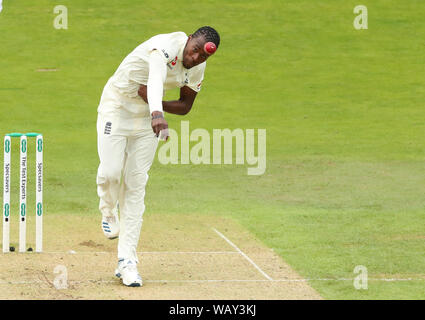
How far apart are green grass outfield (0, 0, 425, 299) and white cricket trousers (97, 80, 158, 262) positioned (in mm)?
1627

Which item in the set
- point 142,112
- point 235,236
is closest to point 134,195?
point 142,112

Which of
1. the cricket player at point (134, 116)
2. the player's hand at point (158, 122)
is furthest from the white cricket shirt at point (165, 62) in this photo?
the player's hand at point (158, 122)

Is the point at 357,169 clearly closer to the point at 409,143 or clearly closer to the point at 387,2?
the point at 409,143

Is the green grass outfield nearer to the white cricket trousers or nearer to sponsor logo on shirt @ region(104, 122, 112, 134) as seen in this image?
the white cricket trousers

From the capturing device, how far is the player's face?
704cm

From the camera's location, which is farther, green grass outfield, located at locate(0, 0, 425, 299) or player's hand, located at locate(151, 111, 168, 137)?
green grass outfield, located at locate(0, 0, 425, 299)

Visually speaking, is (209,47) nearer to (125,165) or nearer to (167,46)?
(167,46)

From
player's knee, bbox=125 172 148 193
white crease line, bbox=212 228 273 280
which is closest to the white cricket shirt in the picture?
player's knee, bbox=125 172 148 193

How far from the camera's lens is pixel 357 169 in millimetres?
14039

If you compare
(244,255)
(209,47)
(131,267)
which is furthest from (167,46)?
(244,255)

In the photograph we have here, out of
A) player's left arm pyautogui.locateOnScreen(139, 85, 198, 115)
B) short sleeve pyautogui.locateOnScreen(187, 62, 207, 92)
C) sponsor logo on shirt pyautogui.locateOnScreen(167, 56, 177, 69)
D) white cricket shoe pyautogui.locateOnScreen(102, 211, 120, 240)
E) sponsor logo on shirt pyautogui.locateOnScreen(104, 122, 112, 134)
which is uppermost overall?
sponsor logo on shirt pyautogui.locateOnScreen(167, 56, 177, 69)

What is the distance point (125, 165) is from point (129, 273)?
0.91 meters

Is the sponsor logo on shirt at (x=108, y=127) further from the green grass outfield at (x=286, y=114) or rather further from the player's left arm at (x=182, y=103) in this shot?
the green grass outfield at (x=286, y=114)

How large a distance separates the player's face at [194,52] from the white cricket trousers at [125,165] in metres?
0.64
